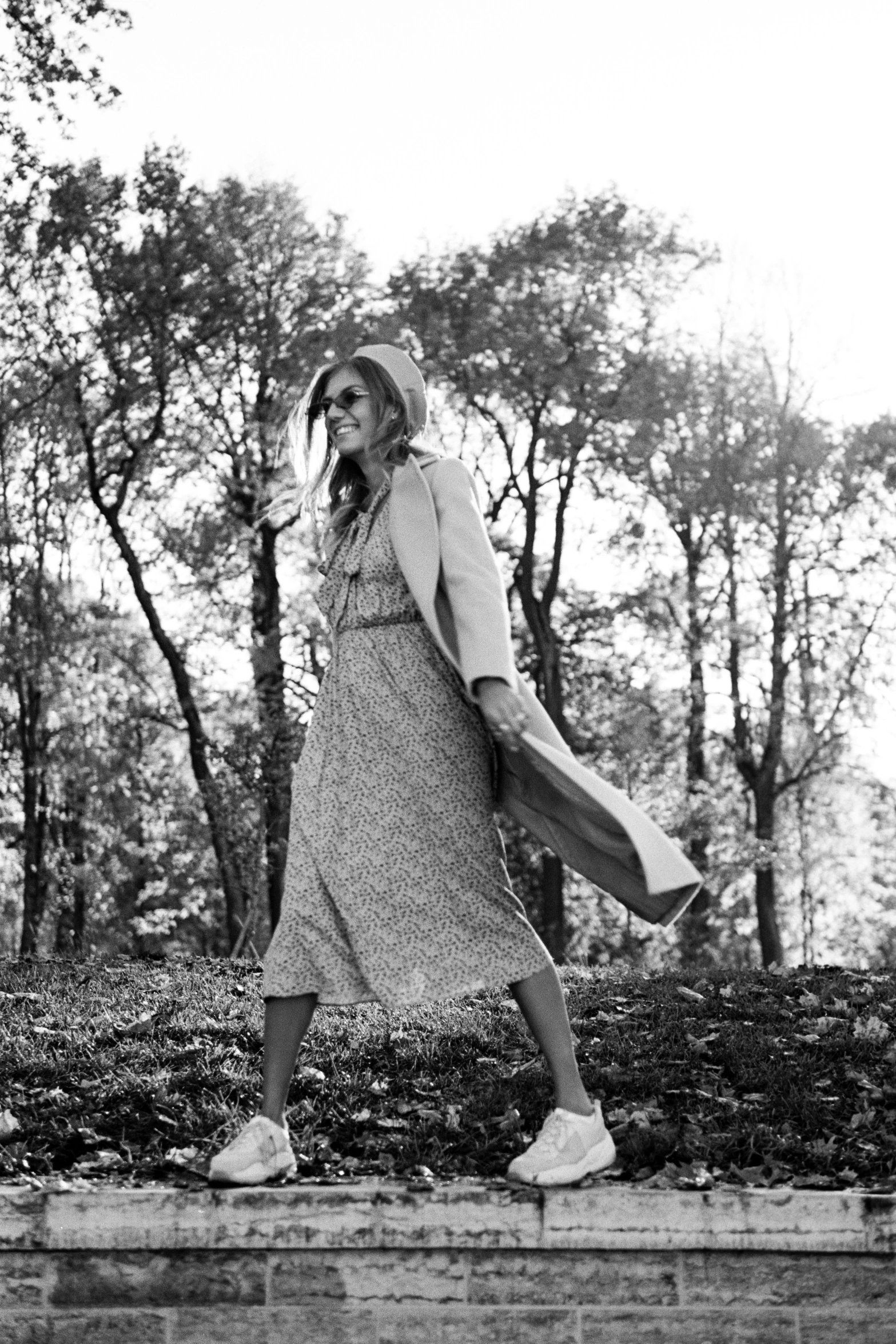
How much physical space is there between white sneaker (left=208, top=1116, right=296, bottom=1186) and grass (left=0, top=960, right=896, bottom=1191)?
153 millimetres

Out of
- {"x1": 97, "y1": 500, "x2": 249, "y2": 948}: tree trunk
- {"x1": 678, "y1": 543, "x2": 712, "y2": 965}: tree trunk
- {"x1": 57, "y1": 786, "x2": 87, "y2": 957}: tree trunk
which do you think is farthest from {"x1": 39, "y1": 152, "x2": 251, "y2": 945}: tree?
{"x1": 678, "y1": 543, "x2": 712, "y2": 965}: tree trunk

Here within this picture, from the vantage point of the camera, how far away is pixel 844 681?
26578mm

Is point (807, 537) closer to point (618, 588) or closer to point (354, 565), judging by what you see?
point (618, 588)

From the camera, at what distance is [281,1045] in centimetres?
405

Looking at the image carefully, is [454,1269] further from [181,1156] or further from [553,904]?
[553,904]

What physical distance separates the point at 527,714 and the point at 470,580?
1.23 feet

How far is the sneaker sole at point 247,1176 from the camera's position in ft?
12.8

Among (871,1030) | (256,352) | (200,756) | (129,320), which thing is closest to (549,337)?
(256,352)

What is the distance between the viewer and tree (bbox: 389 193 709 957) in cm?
2455

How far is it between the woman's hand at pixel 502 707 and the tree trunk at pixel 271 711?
18.0 metres

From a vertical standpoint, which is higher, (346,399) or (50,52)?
(50,52)

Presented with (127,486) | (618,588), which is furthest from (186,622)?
(618,588)

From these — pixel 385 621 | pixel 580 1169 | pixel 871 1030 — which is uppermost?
pixel 385 621

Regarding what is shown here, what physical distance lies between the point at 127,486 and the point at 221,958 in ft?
54.5
